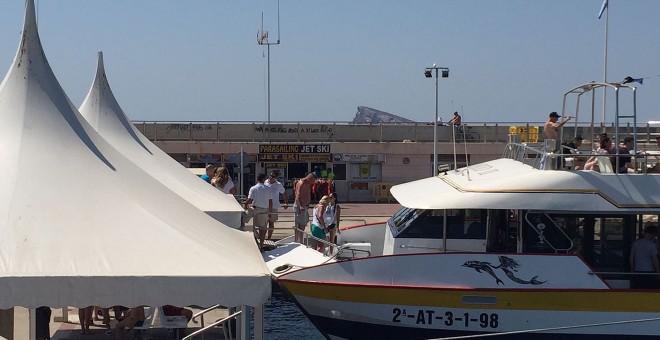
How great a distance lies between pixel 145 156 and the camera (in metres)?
18.5

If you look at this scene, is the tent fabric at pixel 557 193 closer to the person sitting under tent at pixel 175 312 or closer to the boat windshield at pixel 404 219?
the boat windshield at pixel 404 219

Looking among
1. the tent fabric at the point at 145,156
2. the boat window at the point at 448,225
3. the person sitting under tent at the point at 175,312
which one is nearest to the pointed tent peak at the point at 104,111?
the tent fabric at the point at 145,156

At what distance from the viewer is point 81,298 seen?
866 centimetres

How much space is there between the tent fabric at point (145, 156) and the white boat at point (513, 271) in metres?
3.44

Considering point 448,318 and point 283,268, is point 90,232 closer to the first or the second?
point 283,268

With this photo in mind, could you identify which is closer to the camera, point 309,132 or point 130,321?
point 130,321

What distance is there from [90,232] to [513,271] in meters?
5.81

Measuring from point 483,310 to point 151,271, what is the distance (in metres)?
5.29

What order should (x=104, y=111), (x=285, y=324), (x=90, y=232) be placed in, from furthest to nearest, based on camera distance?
(x=104, y=111) → (x=285, y=324) → (x=90, y=232)

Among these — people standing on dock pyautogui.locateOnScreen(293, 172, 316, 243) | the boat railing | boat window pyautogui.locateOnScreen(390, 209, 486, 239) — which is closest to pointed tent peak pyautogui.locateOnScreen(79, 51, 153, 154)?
people standing on dock pyautogui.locateOnScreen(293, 172, 316, 243)

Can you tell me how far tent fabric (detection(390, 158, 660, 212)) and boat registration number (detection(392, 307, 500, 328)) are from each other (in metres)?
1.33

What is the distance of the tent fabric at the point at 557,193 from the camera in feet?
43.1

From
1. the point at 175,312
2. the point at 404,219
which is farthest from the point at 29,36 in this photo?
the point at 404,219

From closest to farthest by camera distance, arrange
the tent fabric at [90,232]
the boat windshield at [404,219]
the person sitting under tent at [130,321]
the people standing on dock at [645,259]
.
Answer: the tent fabric at [90,232], the person sitting under tent at [130,321], the people standing on dock at [645,259], the boat windshield at [404,219]
